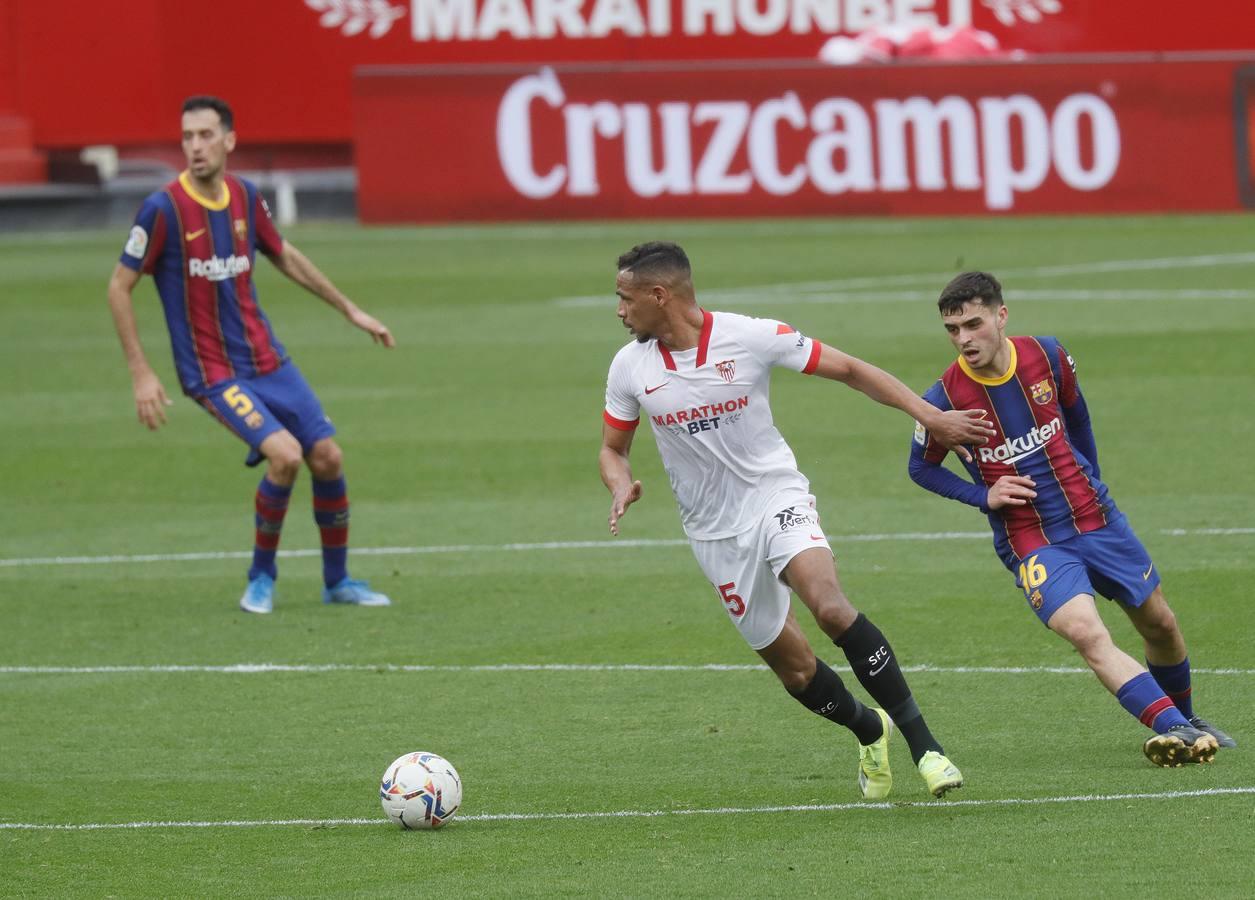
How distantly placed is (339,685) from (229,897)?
10.6ft

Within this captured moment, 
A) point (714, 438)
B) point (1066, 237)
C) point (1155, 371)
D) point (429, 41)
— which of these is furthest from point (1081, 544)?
point (429, 41)

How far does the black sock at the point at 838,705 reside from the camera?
762 cm

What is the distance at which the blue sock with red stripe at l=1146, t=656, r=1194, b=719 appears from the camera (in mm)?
8000

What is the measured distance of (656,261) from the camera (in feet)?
24.9

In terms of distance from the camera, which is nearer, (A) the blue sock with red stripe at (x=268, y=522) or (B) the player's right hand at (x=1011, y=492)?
(B) the player's right hand at (x=1011, y=492)

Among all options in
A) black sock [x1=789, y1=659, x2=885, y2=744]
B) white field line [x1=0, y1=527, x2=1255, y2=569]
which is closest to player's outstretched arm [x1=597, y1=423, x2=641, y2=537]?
black sock [x1=789, y1=659, x2=885, y2=744]

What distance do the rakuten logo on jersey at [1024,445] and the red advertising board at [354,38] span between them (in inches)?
1087

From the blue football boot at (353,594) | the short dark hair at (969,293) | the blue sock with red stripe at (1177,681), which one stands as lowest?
the blue football boot at (353,594)

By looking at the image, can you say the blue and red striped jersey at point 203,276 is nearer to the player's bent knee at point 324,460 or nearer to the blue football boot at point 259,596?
the player's bent knee at point 324,460

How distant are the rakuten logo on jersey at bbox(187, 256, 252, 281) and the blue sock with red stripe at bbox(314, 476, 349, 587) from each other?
1134 millimetres

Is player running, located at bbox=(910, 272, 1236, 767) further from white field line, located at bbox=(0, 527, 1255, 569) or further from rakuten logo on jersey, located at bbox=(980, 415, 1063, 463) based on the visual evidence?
white field line, located at bbox=(0, 527, 1255, 569)

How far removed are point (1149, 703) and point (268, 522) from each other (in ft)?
17.6

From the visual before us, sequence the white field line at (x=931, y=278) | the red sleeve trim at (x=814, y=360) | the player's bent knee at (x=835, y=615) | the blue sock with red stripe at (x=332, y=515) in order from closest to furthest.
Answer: the player's bent knee at (x=835, y=615) < the red sleeve trim at (x=814, y=360) < the blue sock with red stripe at (x=332, y=515) < the white field line at (x=931, y=278)

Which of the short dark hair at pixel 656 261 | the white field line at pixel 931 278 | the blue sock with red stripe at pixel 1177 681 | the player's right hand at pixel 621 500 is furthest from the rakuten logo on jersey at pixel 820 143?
the player's right hand at pixel 621 500
